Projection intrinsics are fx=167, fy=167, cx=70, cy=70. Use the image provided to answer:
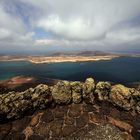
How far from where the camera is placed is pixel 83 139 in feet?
42.4

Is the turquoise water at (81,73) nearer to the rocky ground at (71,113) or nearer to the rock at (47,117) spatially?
the rocky ground at (71,113)

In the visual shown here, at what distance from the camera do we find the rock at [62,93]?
17219mm

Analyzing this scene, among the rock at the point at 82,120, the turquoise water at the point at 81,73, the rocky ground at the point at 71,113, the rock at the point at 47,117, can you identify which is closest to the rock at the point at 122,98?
the rocky ground at the point at 71,113

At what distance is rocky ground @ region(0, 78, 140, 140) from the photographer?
1349 cm

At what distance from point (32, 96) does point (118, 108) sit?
339 inches

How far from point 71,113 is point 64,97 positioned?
1.97 m

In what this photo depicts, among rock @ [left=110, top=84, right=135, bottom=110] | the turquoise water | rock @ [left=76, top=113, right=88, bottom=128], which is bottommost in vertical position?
the turquoise water

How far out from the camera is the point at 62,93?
17.6m

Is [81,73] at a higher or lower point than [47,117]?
lower

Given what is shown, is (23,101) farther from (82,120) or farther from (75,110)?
(82,120)

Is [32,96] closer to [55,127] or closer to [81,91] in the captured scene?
[55,127]

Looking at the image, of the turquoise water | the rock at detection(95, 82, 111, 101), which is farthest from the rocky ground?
the turquoise water

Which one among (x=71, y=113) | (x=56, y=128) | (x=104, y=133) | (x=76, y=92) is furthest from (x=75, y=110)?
(x=104, y=133)

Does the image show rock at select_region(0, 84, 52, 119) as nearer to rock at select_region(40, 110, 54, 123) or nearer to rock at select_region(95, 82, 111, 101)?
rock at select_region(40, 110, 54, 123)
